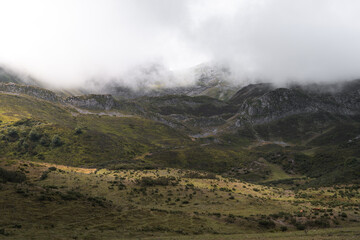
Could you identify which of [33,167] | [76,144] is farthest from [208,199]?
[76,144]

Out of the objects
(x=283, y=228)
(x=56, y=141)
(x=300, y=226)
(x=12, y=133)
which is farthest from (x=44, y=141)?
(x=300, y=226)

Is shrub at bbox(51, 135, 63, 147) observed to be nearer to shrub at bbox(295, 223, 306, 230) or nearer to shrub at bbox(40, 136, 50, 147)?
shrub at bbox(40, 136, 50, 147)

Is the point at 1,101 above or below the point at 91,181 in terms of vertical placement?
above

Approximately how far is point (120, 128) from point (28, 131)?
78375mm

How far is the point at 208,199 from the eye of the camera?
133ft

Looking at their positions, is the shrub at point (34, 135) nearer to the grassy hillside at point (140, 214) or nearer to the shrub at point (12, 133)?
the shrub at point (12, 133)

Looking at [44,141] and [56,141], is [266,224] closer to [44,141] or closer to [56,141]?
[56,141]

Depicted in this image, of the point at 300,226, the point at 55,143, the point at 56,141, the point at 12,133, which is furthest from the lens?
the point at 12,133

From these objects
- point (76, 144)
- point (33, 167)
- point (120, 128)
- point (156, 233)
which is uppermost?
point (120, 128)

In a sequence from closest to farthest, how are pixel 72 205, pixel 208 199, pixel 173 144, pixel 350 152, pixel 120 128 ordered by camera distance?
pixel 72 205, pixel 208 199, pixel 350 152, pixel 173 144, pixel 120 128

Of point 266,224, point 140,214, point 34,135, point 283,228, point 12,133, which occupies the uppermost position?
point 12,133

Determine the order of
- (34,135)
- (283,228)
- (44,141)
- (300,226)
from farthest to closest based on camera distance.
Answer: (34,135), (44,141), (300,226), (283,228)

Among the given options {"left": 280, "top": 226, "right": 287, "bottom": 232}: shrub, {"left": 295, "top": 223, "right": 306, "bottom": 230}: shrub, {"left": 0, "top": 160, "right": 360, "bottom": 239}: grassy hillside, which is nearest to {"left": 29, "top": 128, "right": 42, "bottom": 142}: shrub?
{"left": 0, "top": 160, "right": 360, "bottom": 239}: grassy hillside

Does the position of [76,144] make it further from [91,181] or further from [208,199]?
[208,199]
